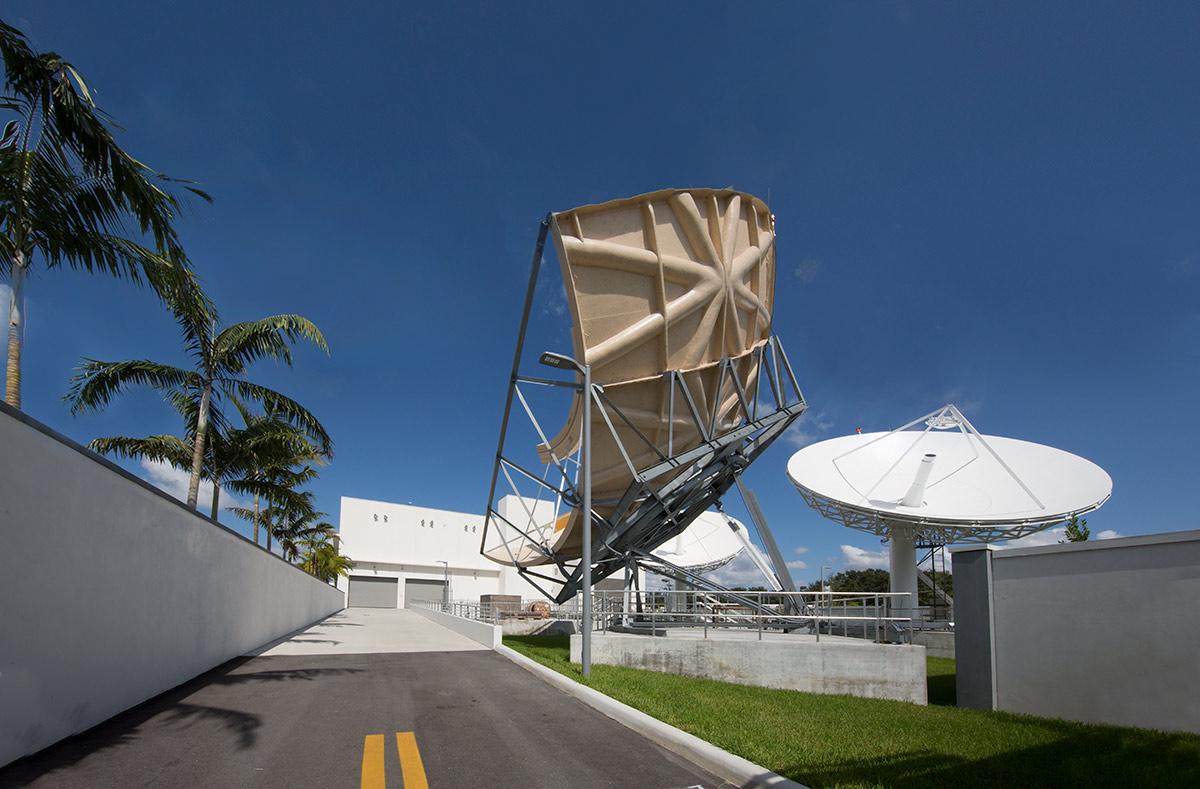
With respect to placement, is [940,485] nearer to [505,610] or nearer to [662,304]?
[662,304]

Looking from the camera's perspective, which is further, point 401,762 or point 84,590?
point 84,590

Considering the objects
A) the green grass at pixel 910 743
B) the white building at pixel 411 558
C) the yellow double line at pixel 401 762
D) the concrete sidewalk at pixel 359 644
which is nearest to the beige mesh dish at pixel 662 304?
the concrete sidewalk at pixel 359 644

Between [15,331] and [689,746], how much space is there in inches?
440

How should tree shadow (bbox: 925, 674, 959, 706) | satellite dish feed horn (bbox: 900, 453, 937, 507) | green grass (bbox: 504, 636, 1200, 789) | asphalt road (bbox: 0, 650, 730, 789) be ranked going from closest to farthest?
asphalt road (bbox: 0, 650, 730, 789), green grass (bbox: 504, 636, 1200, 789), tree shadow (bbox: 925, 674, 959, 706), satellite dish feed horn (bbox: 900, 453, 937, 507)

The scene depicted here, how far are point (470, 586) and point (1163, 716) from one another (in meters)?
59.4

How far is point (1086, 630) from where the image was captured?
990cm

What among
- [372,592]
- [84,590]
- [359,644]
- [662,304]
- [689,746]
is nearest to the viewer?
[689,746]

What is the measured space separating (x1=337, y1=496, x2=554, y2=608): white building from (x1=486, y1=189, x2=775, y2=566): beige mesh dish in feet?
148

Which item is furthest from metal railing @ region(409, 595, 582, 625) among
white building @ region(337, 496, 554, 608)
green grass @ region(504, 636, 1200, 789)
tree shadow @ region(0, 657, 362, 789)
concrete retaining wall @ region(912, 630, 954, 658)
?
concrete retaining wall @ region(912, 630, 954, 658)

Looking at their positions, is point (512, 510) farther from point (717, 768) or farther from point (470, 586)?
point (717, 768)

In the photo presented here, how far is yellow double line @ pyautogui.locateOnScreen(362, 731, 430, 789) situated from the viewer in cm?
540

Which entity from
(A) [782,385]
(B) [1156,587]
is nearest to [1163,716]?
(B) [1156,587]

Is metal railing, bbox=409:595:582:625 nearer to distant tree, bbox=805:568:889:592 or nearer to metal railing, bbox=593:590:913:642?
metal railing, bbox=593:590:913:642

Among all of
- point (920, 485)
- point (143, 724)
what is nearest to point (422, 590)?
point (920, 485)
